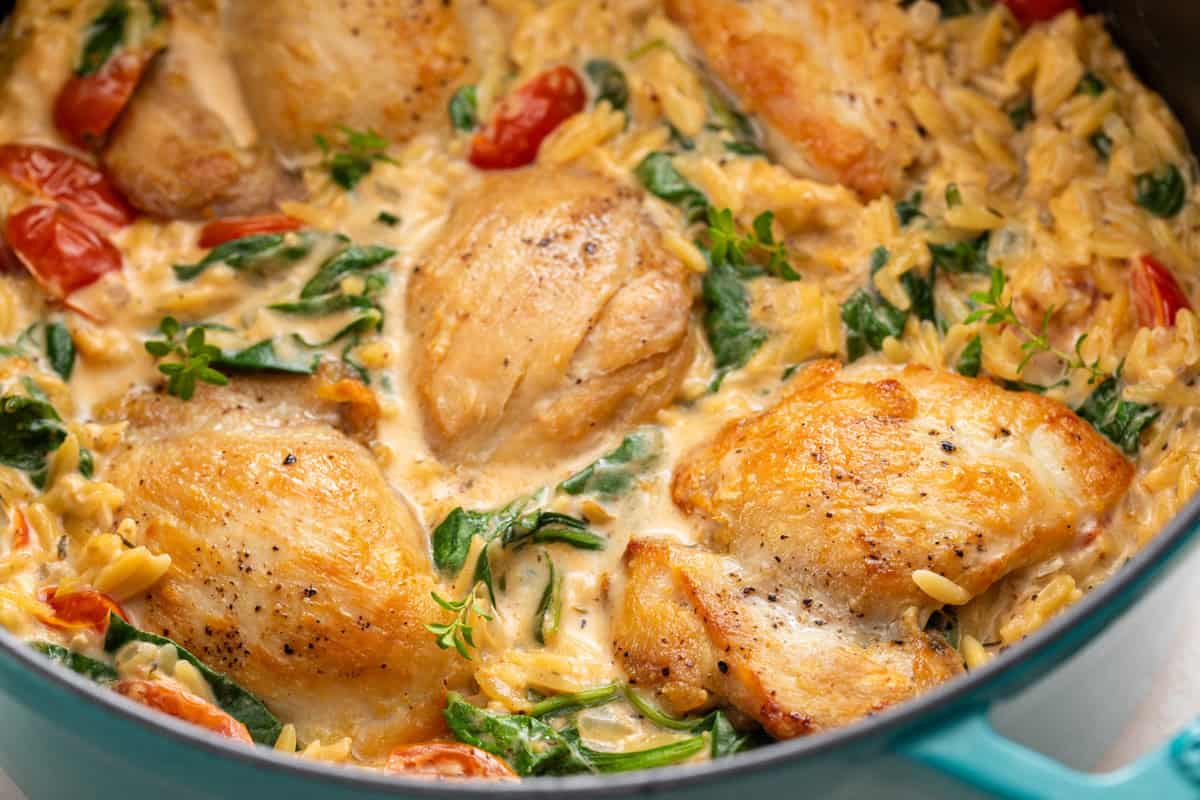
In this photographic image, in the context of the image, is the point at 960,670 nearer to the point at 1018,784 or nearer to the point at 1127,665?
the point at 1127,665

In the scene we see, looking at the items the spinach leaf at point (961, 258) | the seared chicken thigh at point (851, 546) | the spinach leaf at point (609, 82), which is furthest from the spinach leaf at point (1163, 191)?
the spinach leaf at point (609, 82)

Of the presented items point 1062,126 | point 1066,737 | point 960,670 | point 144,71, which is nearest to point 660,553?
point 960,670

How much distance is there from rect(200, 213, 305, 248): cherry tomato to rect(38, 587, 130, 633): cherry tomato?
1117 mm

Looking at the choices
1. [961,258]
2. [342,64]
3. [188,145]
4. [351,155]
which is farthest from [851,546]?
[188,145]

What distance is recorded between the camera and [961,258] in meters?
3.83

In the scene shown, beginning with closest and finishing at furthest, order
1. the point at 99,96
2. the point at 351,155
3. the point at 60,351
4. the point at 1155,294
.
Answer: the point at 1155,294 → the point at 60,351 → the point at 99,96 → the point at 351,155

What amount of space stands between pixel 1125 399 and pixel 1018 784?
144 cm

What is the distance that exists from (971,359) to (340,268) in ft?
5.08

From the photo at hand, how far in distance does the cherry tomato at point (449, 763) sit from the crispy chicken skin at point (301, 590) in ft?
0.50

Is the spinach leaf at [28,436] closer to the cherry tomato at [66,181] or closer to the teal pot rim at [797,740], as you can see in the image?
the cherry tomato at [66,181]

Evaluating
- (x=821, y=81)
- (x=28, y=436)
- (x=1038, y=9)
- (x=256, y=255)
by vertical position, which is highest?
(x=1038, y=9)

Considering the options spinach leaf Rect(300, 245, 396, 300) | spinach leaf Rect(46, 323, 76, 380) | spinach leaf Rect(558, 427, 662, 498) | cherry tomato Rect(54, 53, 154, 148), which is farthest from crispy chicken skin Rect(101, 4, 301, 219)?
spinach leaf Rect(558, 427, 662, 498)

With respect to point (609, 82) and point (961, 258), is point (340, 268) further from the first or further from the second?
point (961, 258)

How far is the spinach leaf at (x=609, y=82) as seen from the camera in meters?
4.15
